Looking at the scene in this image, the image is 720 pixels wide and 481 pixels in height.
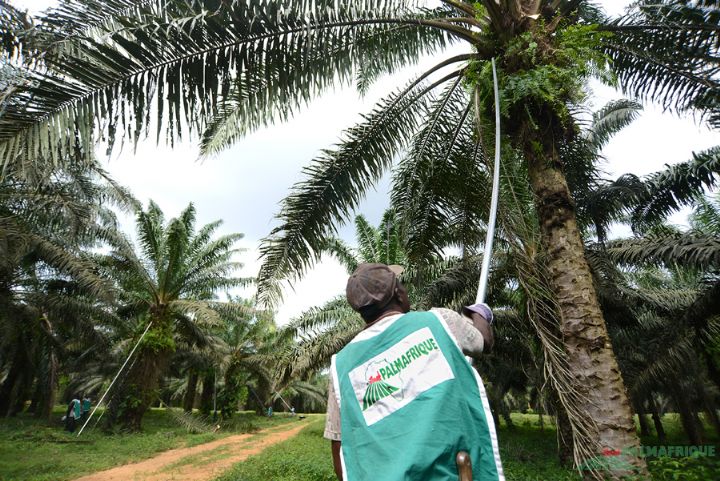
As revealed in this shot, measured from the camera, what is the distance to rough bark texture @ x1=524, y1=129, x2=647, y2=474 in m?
3.08

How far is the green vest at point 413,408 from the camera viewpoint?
1.33 meters

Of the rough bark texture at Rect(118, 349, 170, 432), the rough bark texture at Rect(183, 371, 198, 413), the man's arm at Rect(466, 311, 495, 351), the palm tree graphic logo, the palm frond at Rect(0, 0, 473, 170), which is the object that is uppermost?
the palm frond at Rect(0, 0, 473, 170)

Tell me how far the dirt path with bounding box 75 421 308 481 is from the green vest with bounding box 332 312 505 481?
1008 centimetres

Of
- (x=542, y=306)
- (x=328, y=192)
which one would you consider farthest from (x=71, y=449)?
(x=542, y=306)

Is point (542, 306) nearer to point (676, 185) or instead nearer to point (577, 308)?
point (577, 308)

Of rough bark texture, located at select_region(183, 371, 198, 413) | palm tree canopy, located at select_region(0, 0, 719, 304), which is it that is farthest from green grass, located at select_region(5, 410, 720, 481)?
rough bark texture, located at select_region(183, 371, 198, 413)

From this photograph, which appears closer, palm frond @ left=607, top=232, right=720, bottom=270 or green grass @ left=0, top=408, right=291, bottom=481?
palm frond @ left=607, top=232, right=720, bottom=270

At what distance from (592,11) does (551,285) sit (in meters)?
5.26

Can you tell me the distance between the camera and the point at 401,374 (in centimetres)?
147

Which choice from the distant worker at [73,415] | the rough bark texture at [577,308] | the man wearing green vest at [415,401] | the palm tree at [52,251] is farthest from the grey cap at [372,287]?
the distant worker at [73,415]

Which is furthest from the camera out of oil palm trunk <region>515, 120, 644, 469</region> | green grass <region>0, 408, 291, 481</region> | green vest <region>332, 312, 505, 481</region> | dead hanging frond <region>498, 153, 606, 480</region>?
green grass <region>0, 408, 291, 481</region>

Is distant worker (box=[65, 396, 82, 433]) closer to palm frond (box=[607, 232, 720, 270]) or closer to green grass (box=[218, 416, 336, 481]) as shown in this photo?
green grass (box=[218, 416, 336, 481])

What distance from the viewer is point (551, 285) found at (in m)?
3.62

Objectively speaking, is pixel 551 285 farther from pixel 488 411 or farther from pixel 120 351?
pixel 120 351
